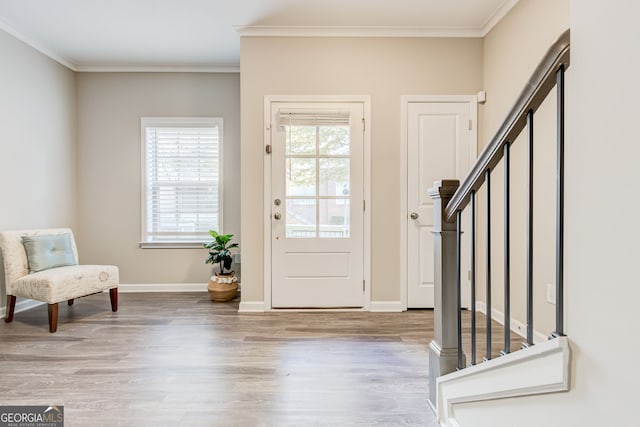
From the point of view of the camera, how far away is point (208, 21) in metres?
3.16

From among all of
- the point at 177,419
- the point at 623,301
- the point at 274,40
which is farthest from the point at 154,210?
the point at 623,301

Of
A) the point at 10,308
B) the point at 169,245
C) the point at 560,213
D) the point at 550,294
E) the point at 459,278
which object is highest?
the point at 560,213

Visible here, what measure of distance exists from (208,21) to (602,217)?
3362 mm

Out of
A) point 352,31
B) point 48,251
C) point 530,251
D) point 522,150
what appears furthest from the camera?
point 352,31

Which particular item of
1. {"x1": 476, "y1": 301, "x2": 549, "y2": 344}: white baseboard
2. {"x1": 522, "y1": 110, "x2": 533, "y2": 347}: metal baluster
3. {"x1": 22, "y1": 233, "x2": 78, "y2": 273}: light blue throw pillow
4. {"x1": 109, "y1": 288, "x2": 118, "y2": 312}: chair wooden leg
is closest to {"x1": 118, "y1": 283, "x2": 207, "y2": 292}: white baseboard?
{"x1": 109, "y1": 288, "x2": 118, "y2": 312}: chair wooden leg

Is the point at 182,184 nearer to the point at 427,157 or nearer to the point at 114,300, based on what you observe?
the point at 114,300

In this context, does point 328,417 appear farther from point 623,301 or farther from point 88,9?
point 88,9

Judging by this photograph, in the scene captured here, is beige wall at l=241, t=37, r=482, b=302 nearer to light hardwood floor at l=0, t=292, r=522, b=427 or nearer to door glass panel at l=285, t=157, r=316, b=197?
door glass panel at l=285, t=157, r=316, b=197

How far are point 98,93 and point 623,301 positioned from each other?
4931 millimetres

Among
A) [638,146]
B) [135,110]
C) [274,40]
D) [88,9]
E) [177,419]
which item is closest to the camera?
[638,146]

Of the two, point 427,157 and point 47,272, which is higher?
point 427,157

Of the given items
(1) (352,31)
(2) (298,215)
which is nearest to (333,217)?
(2) (298,215)

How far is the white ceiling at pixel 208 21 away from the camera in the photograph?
2904 mm

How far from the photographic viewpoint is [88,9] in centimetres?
299
